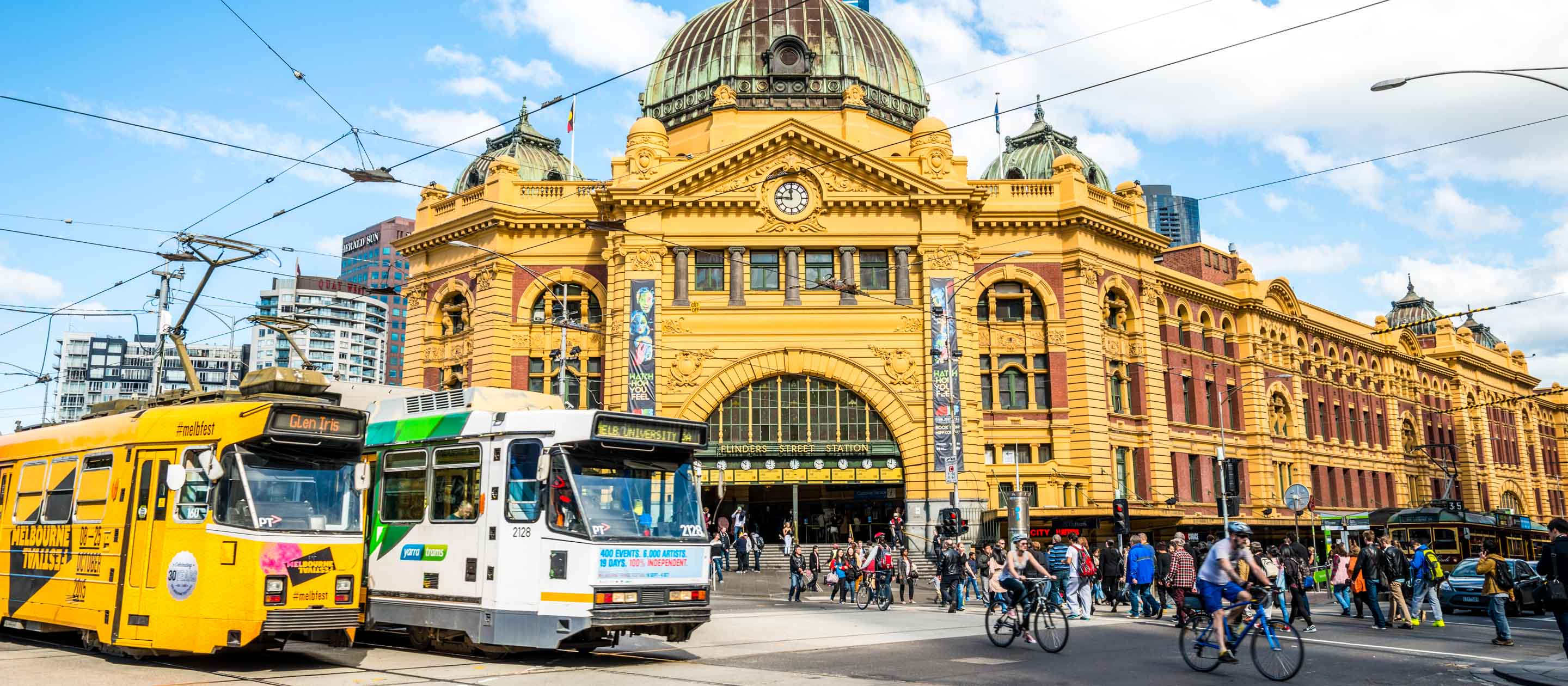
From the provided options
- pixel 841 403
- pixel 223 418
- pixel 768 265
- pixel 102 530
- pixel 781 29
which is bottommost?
pixel 102 530

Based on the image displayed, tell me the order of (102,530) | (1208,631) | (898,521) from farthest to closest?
(898,521)
(102,530)
(1208,631)

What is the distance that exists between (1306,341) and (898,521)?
35101 mm

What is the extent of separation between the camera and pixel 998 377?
45062 mm

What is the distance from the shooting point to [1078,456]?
146 ft

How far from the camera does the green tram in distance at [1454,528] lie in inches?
1559

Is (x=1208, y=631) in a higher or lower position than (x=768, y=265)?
lower

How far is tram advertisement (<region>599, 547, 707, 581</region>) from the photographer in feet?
48.3

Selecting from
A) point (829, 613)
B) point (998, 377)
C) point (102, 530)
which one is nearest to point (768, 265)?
point (998, 377)

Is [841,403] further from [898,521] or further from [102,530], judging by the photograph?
Answer: [102,530]

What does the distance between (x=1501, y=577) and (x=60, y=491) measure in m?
21.8

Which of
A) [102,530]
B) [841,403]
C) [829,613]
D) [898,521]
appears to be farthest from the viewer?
[841,403]

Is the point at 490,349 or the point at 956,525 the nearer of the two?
the point at 956,525

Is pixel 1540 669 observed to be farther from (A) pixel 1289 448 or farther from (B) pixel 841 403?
(A) pixel 1289 448

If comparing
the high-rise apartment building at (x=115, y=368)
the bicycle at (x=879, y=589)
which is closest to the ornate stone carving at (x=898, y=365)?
the bicycle at (x=879, y=589)
